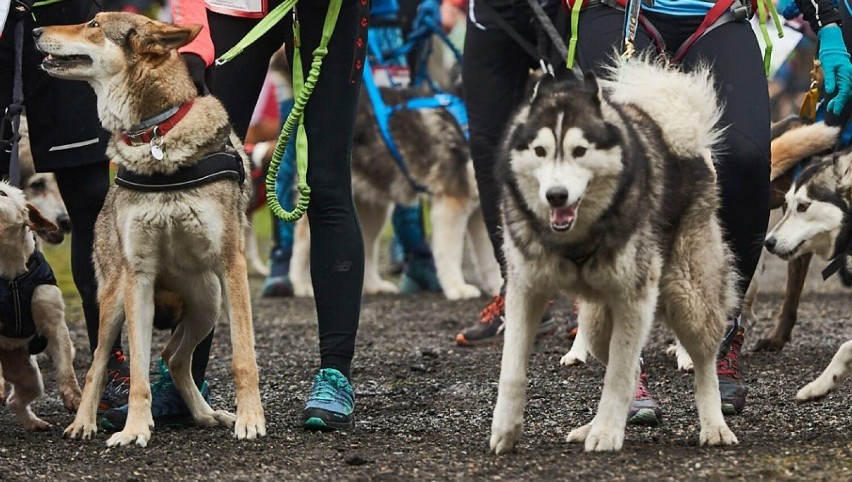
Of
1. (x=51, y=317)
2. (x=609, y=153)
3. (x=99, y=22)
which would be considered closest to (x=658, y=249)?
(x=609, y=153)

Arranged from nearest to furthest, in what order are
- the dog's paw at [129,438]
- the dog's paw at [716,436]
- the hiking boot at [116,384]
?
the dog's paw at [716,436], the dog's paw at [129,438], the hiking boot at [116,384]

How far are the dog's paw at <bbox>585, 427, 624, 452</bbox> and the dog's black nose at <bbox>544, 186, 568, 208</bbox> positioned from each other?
→ 728 millimetres

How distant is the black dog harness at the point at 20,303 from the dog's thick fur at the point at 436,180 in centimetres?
427

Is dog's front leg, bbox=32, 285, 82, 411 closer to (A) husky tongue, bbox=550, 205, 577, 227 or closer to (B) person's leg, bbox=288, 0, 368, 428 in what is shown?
(B) person's leg, bbox=288, 0, 368, 428

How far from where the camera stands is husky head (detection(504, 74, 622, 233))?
3.44 metres

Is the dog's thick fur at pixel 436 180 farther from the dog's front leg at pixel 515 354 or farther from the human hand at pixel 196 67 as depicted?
the dog's front leg at pixel 515 354

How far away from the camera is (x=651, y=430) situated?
4.18 meters

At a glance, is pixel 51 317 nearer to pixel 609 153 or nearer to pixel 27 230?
pixel 27 230

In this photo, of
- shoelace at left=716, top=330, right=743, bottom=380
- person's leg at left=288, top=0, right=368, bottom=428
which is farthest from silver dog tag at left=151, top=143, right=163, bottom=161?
shoelace at left=716, top=330, right=743, bottom=380

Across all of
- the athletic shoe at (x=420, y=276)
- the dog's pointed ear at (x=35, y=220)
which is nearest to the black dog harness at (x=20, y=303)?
the dog's pointed ear at (x=35, y=220)

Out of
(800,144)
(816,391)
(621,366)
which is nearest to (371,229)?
(800,144)

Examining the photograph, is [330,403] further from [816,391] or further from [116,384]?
[816,391]

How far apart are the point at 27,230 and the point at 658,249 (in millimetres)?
2620

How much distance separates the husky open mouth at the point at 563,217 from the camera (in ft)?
11.3
